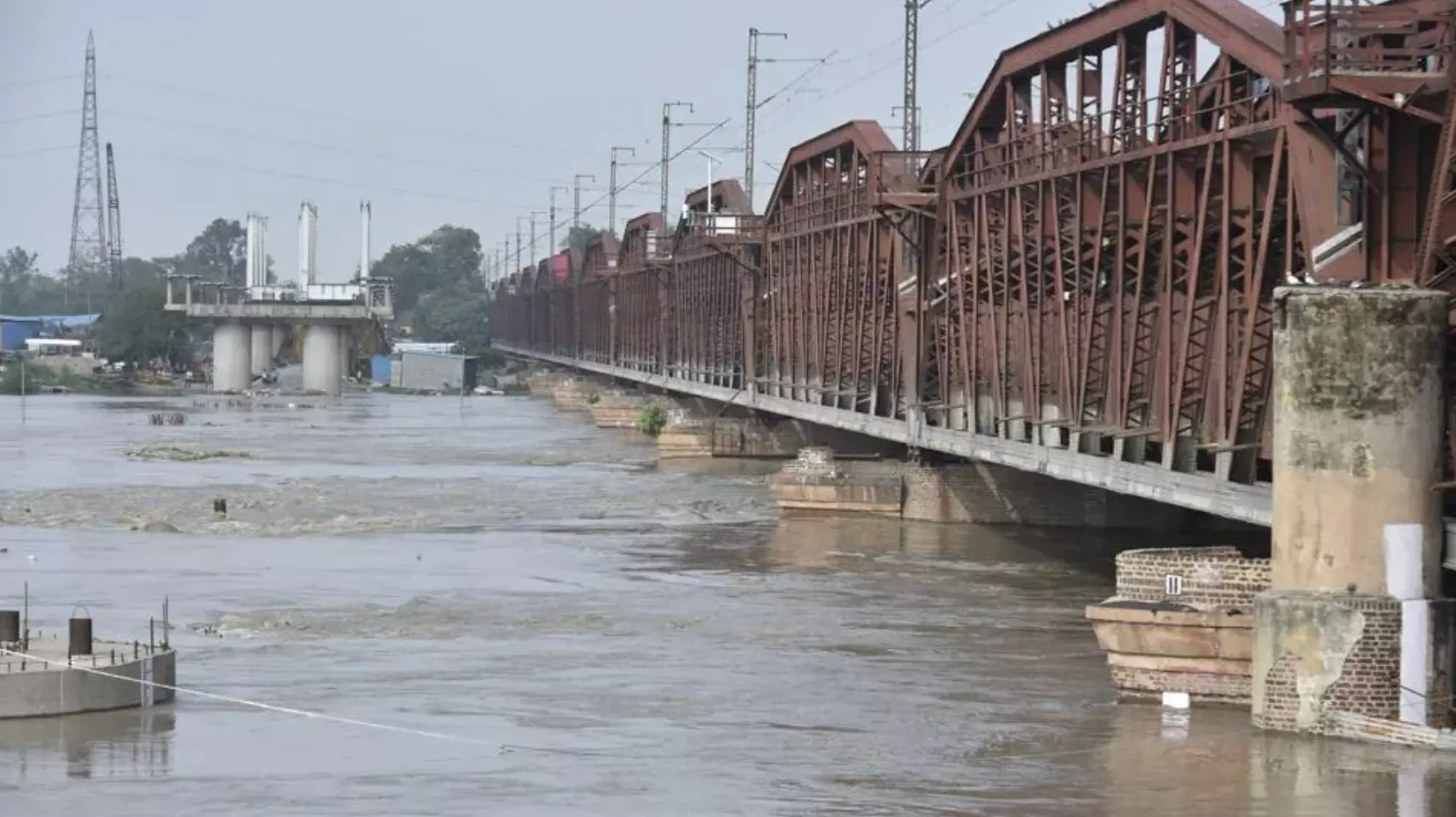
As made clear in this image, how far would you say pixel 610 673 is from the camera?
34219mm

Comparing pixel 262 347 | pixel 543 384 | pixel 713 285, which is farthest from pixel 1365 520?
pixel 262 347

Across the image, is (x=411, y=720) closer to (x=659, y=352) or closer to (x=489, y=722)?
(x=489, y=722)

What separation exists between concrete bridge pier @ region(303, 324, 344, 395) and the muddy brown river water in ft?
373

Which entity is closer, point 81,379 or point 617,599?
point 617,599

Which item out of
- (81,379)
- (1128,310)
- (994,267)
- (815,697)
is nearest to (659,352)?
(81,379)

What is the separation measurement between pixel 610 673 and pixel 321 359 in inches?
6011

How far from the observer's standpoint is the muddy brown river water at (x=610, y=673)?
25359 mm

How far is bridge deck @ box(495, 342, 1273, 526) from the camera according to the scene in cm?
3581

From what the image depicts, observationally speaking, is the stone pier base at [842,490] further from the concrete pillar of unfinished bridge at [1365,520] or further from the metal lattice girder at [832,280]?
Answer: the concrete pillar of unfinished bridge at [1365,520]

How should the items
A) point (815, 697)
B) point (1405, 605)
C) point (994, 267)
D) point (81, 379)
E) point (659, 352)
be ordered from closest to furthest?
point (1405, 605), point (815, 697), point (994, 267), point (659, 352), point (81, 379)

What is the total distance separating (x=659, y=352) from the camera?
13412cm

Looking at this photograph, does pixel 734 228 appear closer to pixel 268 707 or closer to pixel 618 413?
pixel 618 413

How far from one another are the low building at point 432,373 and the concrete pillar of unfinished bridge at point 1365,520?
16473cm

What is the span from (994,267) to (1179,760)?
3053 cm
